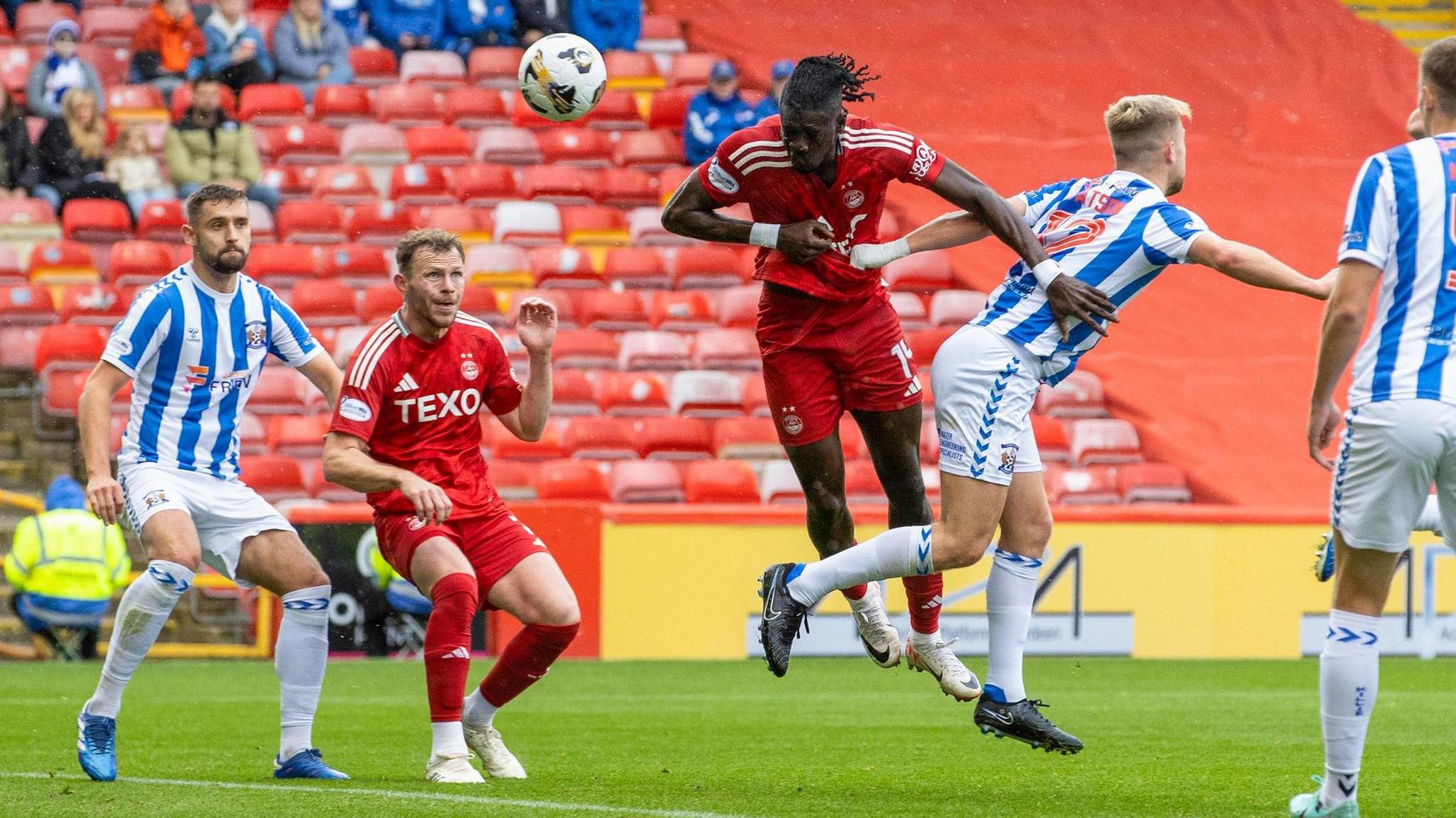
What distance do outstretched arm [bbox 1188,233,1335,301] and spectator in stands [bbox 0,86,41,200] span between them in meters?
12.9

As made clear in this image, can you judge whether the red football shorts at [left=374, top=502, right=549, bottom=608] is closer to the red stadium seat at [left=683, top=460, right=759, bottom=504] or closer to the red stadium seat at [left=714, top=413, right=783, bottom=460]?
the red stadium seat at [left=683, top=460, right=759, bottom=504]

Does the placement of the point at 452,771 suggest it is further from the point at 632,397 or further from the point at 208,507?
the point at 632,397

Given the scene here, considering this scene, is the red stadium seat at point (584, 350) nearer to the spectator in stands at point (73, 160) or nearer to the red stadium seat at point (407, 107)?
the red stadium seat at point (407, 107)

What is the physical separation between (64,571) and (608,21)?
8.33 metres

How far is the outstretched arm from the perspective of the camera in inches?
223

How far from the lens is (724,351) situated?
620 inches

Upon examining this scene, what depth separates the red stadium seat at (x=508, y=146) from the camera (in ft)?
58.2

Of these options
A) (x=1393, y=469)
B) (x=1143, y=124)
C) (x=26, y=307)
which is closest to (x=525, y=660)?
(x=1143, y=124)

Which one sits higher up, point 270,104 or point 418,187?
point 270,104

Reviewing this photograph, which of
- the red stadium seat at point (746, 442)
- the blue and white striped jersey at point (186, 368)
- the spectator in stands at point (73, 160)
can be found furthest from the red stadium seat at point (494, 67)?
the blue and white striped jersey at point (186, 368)

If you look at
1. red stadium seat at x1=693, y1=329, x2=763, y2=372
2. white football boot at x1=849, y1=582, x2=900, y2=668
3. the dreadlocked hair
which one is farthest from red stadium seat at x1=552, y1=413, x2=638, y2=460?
the dreadlocked hair

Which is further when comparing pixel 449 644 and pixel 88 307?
→ pixel 88 307

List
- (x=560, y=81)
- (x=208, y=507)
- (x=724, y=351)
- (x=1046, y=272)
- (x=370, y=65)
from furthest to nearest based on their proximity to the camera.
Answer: (x=370, y=65), (x=724, y=351), (x=560, y=81), (x=208, y=507), (x=1046, y=272)

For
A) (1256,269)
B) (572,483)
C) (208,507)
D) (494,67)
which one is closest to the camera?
(1256,269)
